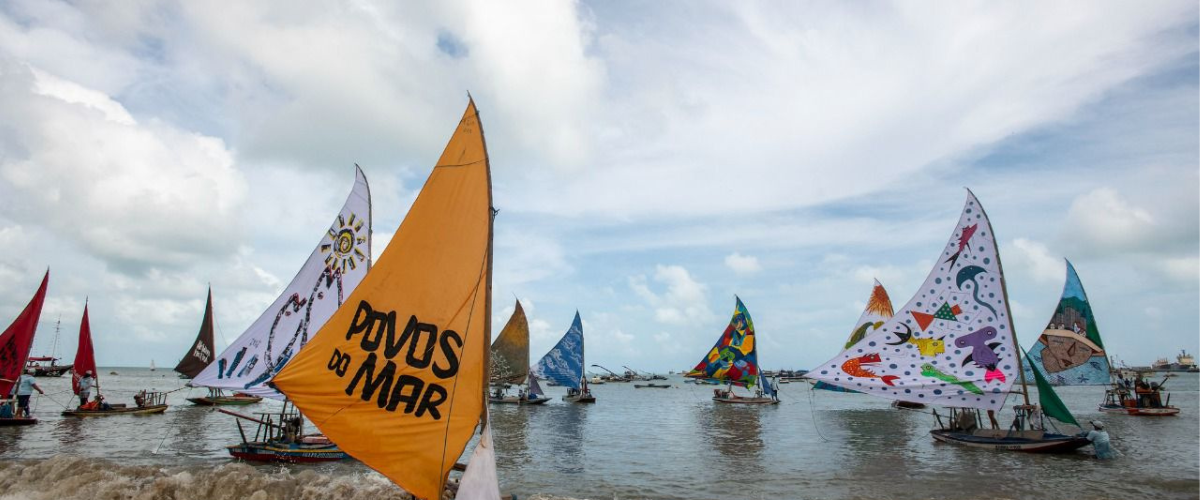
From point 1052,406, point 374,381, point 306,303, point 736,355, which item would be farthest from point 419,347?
point 736,355

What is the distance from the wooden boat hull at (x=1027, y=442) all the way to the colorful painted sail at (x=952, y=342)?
449cm

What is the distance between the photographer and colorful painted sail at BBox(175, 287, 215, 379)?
49.4 m

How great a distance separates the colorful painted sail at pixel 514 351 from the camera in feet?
187

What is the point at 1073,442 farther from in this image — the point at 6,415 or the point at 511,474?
the point at 6,415

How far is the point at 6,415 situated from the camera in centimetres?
3152

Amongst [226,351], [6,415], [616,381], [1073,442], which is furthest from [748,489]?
[616,381]

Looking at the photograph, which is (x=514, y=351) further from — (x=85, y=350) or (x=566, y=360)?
(x=85, y=350)

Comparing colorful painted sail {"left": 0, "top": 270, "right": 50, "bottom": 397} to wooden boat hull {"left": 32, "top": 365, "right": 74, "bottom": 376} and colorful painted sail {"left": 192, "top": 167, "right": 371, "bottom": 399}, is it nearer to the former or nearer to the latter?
colorful painted sail {"left": 192, "top": 167, "right": 371, "bottom": 399}

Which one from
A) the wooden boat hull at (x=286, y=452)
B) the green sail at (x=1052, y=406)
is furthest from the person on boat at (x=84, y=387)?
the green sail at (x=1052, y=406)

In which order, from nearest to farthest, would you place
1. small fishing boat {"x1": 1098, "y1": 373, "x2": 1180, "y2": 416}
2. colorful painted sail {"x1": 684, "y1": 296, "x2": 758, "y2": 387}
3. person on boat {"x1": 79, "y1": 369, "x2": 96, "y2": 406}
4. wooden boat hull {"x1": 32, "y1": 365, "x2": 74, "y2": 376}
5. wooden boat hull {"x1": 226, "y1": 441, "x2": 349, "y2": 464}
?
wooden boat hull {"x1": 226, "y1": 441, "x2": 349, "y2": 464} → person on boat {"x1": 79, "y1": 369, "x2": 96, "y2": 406} → small fishing boat {"x1": 1098, "y1": 373, "x2": 1180, "y2": 416} → colorful painted sail {"x1": 684, "y1": 296, "x2": 758, "y2": 387} → wooden boat hull {"x1": 32, "y1": 365, "x2": 74, "y2": 376}

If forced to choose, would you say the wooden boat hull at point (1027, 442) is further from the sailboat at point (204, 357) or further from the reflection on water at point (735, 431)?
the sailboat at point (204, 357)

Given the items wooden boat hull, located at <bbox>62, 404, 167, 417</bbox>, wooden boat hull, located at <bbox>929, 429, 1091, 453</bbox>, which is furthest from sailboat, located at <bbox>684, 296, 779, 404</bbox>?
wooden boat hull, located at <bbox>62, 404, 167, 417</bbox>

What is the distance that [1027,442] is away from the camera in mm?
22797

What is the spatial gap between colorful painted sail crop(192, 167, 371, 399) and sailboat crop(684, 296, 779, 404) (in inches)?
1602
